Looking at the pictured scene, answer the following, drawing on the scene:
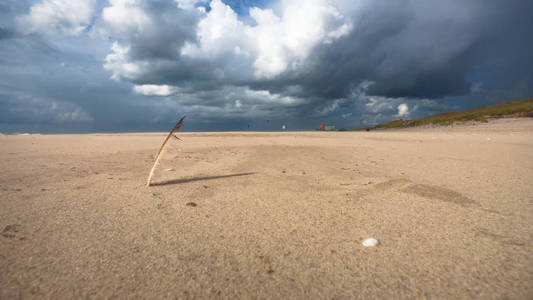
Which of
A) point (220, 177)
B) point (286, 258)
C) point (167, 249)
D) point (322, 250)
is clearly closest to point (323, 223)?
point (322, 250)

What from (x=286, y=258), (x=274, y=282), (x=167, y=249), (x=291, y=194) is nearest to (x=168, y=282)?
(x=167, y=249)

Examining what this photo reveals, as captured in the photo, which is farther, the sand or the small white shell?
the small white shell

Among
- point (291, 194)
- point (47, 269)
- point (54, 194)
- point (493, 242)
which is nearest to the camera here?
point (47, 269)

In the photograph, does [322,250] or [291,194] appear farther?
[291,194]

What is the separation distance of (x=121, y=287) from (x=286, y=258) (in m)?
0.90

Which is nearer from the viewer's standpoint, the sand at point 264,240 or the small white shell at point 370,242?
the sand at point 264,240

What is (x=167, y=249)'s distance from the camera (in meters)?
1.51

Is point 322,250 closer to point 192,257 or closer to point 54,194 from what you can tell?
point 192,257

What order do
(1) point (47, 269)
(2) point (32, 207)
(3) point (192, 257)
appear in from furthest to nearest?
1. (2) point (32, 207)
2. (3) point (192, 257)
3. (1) point (47, 269)

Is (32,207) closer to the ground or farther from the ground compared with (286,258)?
farther from the ground

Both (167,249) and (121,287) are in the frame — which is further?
(167,249)

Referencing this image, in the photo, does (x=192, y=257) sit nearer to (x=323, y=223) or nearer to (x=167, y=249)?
(x=167, y=249)

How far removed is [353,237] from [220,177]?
2313 mm

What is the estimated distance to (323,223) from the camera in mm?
1924
